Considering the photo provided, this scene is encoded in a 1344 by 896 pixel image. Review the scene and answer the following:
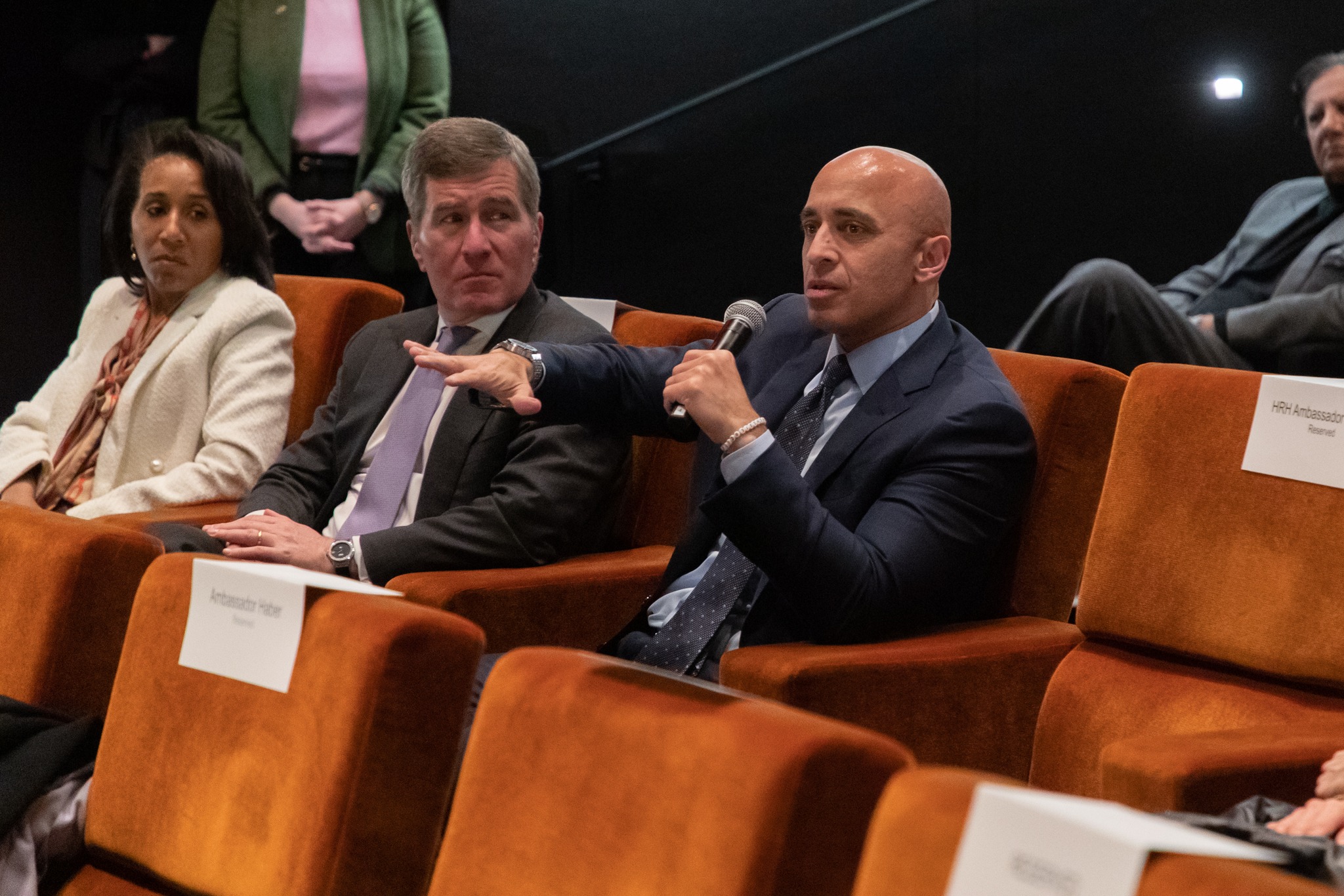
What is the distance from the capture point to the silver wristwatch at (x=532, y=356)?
2.12 m

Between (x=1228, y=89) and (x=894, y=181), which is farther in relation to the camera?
(x=1228, y=89)

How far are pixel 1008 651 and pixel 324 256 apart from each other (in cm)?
267

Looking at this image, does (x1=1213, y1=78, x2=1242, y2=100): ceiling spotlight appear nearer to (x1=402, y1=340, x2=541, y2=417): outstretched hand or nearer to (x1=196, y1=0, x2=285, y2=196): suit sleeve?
(x1=402, y1=340, x2=541, y2=417): outstretched hand

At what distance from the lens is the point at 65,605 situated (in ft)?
4.75

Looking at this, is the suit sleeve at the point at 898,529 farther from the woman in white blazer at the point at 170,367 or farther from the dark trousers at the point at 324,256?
Answer: the dark trousers at the point at 324,256

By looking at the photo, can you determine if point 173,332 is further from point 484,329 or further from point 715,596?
point 715,596

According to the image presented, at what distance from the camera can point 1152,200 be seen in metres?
3.21

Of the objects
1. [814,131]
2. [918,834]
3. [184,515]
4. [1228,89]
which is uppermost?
[1228,89]

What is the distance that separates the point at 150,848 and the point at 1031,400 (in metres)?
1.27

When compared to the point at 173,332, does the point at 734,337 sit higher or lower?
higher

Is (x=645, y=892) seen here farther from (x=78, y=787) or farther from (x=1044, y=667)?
(x=1044, y=667)

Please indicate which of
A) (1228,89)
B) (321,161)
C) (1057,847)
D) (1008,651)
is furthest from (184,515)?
(1228,89)

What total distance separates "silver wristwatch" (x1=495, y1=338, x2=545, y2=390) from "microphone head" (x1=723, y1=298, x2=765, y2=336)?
33 cm

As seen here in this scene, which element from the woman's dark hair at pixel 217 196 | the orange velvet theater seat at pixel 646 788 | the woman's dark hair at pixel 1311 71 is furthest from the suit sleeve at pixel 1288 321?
the orange velvet theater seat at pixel 646 788
